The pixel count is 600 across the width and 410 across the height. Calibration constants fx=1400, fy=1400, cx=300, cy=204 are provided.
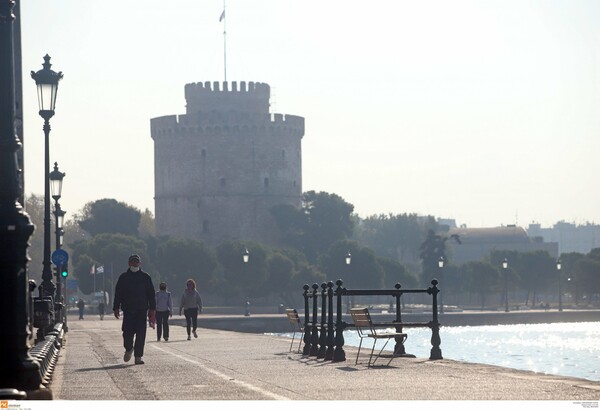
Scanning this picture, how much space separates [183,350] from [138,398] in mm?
10700

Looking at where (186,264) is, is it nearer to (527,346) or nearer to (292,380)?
(527,346)

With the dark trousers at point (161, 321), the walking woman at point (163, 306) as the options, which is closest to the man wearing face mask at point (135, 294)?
the walking woman at point (163, 306)

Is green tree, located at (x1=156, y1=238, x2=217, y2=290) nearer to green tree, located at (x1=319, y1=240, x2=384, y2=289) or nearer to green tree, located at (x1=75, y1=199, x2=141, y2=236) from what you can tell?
green tree, located at (x1=319, y1=240, x2=384, y2=289)

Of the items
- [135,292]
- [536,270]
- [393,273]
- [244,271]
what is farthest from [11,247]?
[536,270]

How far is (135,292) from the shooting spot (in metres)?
17.3

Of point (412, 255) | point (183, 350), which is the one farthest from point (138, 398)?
point (412, 255)

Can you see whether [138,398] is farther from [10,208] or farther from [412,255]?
[412,255]

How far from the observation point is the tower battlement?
12256 centimetres

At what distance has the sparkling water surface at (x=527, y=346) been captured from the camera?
47188mm

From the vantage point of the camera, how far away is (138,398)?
38.5 ft

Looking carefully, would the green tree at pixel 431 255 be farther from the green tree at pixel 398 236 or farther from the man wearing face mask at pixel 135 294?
the man wearing face mask at pixel 135 294

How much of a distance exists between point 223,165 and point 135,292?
105 m

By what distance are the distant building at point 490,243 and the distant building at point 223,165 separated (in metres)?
52.8

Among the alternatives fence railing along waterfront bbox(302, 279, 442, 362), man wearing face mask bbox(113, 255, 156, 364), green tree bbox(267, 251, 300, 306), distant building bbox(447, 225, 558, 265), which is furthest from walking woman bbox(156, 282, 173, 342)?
distant building bbox(447, 225, 558, 265)
